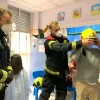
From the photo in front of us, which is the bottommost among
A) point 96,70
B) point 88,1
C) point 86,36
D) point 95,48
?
point 96,70

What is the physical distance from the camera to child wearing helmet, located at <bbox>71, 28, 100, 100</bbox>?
1697 mm

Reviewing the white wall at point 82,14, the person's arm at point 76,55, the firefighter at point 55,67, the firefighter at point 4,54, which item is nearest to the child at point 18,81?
the firefighter at point 55,67

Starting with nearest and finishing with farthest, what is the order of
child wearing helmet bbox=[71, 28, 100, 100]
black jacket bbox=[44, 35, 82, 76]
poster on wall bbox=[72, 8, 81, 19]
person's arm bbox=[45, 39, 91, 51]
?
person's arm bbox=[45, 39, 91, 51] < child wearing helmet bbox=[71, 28, 100, 100] < black jacket bbox=[44, 35, 82, 76] < poster on wall bbox=[72, 8, 81, 19]

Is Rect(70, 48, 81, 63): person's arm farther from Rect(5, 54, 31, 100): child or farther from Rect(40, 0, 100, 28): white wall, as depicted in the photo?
Rect(40, 0, 100, 28): white wall

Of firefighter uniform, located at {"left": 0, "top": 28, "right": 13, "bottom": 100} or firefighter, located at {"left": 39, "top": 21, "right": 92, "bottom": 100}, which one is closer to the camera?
firefighter uniform, located at {"left": 0, "top": 28, "right": 13, "bottom": 100}

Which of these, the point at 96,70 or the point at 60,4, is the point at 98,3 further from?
the point at 96,70

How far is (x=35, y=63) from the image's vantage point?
14.4ft

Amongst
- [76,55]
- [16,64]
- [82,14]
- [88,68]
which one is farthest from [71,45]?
[82,14]

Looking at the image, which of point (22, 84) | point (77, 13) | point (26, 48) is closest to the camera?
point (22, 84)

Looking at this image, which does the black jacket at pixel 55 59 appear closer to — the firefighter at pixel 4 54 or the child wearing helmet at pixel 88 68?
the child wearing helmet at pixel 88 68

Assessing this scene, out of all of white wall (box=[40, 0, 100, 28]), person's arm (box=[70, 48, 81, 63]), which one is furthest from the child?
white wall (box=[40, 0, 100, 28])

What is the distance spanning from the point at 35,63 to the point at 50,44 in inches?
106

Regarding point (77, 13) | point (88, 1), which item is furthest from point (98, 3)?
point (77, 13)

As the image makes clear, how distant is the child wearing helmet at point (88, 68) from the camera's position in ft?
5.57
